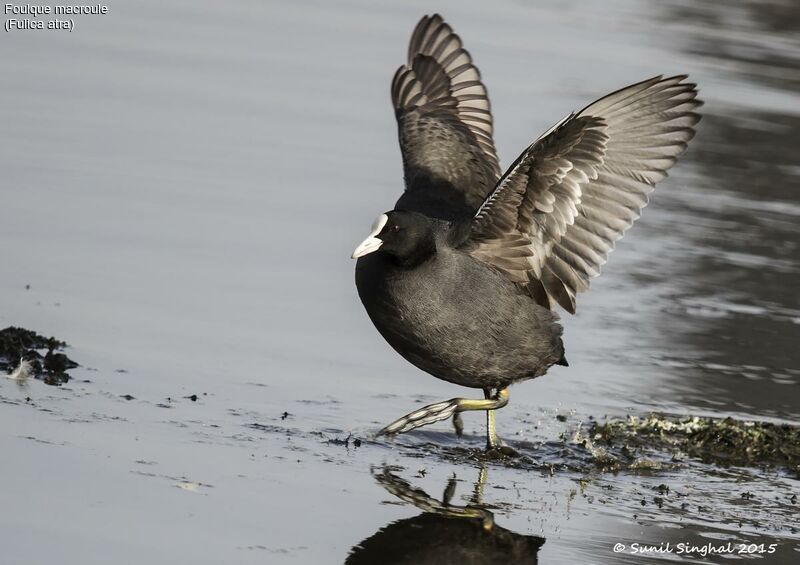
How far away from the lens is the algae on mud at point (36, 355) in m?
6.20

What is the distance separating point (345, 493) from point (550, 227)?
5.44 feet

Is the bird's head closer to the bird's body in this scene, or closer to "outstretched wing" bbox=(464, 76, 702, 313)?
the bird's body

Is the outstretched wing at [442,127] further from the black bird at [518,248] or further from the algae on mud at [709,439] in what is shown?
the algae on mud at [709,439]

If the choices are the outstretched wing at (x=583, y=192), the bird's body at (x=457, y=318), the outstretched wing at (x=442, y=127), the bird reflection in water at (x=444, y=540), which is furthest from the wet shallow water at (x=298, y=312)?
the outstretched wing at (x=442, y=127)

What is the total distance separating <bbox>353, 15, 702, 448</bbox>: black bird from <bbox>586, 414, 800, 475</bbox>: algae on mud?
43cm

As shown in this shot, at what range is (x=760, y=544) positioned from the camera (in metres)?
5.21

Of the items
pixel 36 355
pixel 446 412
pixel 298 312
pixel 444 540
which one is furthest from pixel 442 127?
pixel 444 540

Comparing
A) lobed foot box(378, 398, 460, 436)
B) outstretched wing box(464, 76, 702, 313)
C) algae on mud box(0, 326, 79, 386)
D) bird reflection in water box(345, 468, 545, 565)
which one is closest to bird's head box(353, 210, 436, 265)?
outstretched wing box(464, 76, 702, 313)

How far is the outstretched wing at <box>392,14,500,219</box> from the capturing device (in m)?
7.04

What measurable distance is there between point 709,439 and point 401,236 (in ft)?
5.55

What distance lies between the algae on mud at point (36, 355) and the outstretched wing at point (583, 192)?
6.04 ft

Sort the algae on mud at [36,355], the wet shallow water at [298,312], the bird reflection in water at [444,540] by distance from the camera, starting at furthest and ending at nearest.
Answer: the algae on mud at [36,355]
the wet shallow water at [298,312]
the bird reflection in water at [444,540]

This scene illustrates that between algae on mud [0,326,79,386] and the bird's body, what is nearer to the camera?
the bird's body

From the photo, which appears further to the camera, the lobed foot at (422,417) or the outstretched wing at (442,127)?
the outstretched wing at (442,127)
